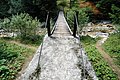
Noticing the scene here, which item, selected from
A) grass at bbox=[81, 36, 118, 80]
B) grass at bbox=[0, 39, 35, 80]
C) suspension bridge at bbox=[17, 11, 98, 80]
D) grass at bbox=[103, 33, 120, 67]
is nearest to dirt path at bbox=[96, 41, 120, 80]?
grass at bbox=[103, 33, 120, 67]

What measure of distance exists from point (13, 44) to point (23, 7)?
6.72 metres

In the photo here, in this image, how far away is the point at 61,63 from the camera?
303 inches

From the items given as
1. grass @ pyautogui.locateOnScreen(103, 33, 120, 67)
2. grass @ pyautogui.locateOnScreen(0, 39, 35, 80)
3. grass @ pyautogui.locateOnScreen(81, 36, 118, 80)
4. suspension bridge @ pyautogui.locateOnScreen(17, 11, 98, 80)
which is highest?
suspension bridge @ pyautogui.locateOnScreen(17, 11, 98, 80)

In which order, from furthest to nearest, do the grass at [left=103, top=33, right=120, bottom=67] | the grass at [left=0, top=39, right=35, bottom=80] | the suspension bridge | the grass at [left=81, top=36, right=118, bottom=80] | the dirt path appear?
the grass at [left=103, top=33, right=120, bottom=67]
the dirt path
the grass at [left=81, top=36, right=118, bottom=80]
the grass at [left=0, top=39, right=35, bottom=80]
the suspension bridge

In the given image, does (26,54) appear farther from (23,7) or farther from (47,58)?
(23,7)

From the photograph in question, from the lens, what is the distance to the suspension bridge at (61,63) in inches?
278

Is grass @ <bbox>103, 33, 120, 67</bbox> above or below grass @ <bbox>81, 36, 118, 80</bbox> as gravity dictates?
below

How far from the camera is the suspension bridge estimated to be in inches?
278

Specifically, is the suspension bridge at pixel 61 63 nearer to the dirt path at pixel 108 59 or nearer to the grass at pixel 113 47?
the dirt path at pixel 108 59

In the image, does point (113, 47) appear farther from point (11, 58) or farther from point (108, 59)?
point (11, 58)

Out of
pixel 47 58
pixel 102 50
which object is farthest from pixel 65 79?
pixel 102 50

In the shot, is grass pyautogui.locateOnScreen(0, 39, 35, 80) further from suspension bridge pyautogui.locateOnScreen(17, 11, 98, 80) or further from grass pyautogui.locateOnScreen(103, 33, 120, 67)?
grass pyautogui.locateOnScreen(103, 33, 120, 67)

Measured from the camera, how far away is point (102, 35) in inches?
739

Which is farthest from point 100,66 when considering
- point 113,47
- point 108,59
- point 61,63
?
point 61,63
